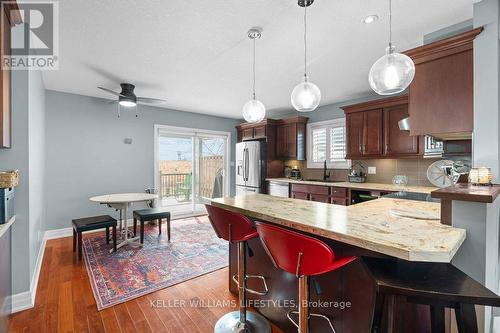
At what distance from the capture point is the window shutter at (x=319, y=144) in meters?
4.75

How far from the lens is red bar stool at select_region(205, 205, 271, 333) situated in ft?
5.24

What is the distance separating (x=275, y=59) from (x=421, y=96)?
1.52 meters

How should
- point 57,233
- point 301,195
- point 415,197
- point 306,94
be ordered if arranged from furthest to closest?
1. point 301,195
2. point 57,233
3. point 415,197
4. point 306,94

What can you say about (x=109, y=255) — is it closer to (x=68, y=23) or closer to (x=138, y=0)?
(x=68, y=23)

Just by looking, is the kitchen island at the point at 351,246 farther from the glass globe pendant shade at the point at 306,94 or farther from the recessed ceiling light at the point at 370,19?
the recessed ceiling light at the point at 370,19

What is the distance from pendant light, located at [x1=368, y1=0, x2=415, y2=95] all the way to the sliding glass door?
4424 millimetres

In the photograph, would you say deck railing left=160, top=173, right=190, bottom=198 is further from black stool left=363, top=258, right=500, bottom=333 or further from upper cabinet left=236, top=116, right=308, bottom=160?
black stool left=363, top=258, right=500, bottom=333

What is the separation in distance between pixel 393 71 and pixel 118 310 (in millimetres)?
→ 2800

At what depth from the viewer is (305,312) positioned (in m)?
1.24

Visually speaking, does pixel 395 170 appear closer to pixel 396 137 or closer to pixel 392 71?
pixel 396 137

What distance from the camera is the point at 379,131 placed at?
3598 mm

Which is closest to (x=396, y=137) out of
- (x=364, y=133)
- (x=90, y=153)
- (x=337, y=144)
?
(x=364, y=133)

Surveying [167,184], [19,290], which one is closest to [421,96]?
[19,290]

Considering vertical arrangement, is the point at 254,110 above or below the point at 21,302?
above
